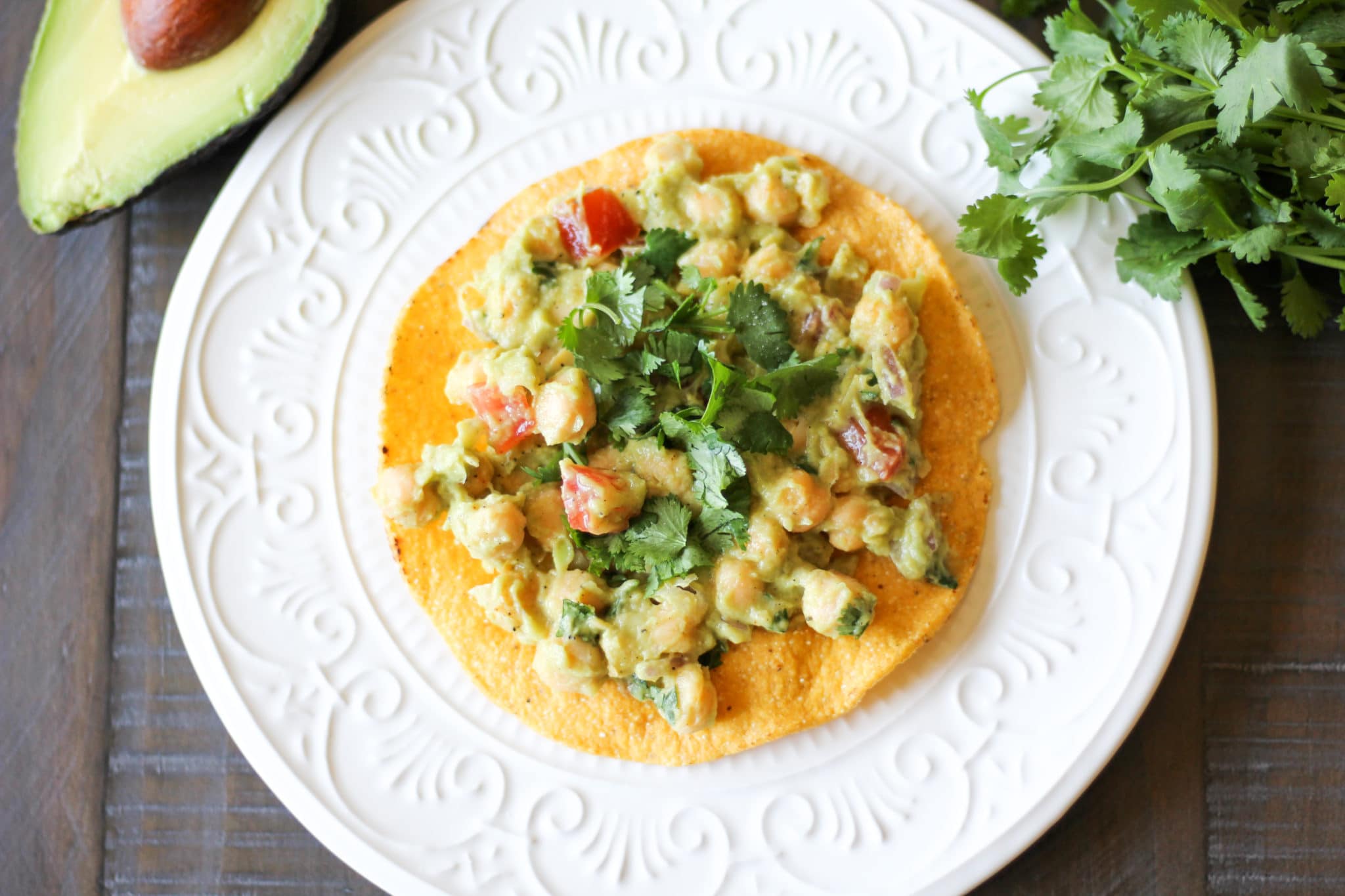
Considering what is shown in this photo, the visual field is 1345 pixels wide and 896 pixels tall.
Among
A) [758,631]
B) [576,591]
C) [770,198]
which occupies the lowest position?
[758,631]

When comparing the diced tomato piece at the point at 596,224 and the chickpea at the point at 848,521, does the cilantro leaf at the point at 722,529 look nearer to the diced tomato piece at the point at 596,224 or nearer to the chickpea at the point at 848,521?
the chickpea at the point at 848,521

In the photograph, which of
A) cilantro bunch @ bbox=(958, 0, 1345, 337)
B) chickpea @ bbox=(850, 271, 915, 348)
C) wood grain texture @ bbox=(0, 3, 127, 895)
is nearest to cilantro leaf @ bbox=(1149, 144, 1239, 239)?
cilantro bunch @ bbox=(958, 0, 1345, 337)

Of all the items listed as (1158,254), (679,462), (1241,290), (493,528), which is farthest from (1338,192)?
(493,528)

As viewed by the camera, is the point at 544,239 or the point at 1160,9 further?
the point at 544,239

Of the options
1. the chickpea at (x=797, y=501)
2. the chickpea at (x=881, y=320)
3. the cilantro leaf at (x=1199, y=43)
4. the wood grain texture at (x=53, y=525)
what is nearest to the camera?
the cilantro leaf at (x=1199, y=43)

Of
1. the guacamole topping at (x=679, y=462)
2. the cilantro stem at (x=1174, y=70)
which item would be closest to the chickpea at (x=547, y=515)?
the guacamole topping at (x=679, y=462)

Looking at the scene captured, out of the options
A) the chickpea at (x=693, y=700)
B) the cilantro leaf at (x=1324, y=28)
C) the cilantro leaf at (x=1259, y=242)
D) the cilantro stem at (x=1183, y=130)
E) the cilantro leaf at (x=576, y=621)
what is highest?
the cilantro leaf at (x=1324, y=28)

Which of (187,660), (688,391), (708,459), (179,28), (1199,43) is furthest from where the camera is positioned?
(187,660)

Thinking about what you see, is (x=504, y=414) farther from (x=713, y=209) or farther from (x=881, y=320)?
(x=881, y=320)
